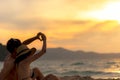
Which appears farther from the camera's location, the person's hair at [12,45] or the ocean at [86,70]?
the ocean at [86,70]

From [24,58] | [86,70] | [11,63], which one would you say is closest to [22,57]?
[24,58]

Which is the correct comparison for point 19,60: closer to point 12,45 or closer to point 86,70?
point 12,45

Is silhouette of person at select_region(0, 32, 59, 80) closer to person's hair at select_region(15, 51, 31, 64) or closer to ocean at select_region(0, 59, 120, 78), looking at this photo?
person's hair at select_region(15, 51, 31, 64)

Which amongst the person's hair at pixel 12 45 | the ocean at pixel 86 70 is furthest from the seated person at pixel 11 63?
the ocean at pixel 86 70

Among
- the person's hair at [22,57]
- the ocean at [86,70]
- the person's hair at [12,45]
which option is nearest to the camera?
the person's hair at [22,57]

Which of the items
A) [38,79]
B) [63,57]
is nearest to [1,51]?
[63,57]

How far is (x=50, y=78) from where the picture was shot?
25.4 ft

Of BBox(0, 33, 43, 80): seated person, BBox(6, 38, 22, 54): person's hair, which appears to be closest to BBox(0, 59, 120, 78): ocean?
BBox(0, 33, 43, 80): seated person

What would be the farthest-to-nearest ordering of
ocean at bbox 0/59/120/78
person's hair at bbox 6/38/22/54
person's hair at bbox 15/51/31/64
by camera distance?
ocean at bbox 0/59/120/78
person's hair at bbox 6/38/22/54
person's hair at bbox 15/51/31/64

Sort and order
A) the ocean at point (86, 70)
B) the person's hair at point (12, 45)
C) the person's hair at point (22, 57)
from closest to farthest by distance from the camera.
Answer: the person's hair at point (22, 57)
the person's hair at point (12, 45)
the ocean at point (86, 70)

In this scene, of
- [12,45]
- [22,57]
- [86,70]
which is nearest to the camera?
[22,57]

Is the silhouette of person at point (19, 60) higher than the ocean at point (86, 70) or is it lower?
higher

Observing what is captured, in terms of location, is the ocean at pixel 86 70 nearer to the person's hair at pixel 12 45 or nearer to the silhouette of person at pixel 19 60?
the silhouette of person at pixel 19 60

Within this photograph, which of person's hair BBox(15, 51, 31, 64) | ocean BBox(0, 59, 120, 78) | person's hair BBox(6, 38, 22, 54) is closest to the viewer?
person's hair BBox(15, 51, 31, 64)
